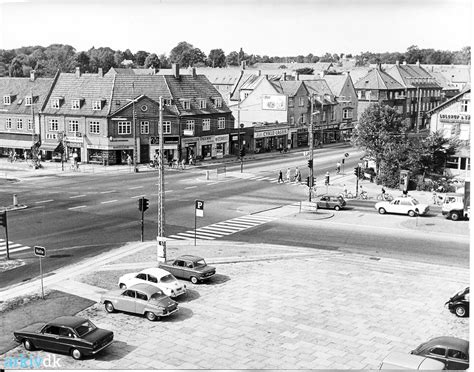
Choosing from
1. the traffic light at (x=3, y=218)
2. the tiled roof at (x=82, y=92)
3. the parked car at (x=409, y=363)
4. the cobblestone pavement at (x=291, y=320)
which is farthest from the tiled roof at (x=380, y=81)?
the parked car at (x=409, y=363)

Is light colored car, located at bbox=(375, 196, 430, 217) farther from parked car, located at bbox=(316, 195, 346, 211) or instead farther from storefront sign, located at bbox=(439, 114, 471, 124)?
storefront sign, located at bbox=(439, 114, 471, 124)

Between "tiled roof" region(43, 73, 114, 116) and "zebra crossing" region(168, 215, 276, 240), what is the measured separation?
33.3 metres

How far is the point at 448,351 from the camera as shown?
1902cm

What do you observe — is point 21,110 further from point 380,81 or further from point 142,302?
point 142,302

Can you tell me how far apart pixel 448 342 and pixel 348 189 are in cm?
3939

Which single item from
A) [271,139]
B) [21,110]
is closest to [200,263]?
[21,110]

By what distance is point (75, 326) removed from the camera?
67.1 feet

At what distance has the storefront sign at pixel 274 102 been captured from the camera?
313 feet

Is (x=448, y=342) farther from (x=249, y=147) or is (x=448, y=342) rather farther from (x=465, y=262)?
(x=249, y=147)

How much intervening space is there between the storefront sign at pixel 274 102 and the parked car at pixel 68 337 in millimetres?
77587

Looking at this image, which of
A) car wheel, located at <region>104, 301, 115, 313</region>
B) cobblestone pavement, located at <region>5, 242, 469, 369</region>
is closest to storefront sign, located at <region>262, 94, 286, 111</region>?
cobblestone pavement, located at <region>5, 242, 469, 369</region>

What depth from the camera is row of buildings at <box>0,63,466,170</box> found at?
72.2 m

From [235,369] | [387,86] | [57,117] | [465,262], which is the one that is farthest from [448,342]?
[387,86]

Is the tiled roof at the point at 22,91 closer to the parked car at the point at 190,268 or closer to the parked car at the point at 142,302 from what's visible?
the parked car at the point at 190,268
